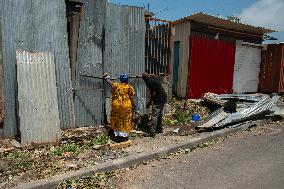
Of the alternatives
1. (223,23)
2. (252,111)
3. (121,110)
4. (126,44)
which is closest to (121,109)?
(121,110)

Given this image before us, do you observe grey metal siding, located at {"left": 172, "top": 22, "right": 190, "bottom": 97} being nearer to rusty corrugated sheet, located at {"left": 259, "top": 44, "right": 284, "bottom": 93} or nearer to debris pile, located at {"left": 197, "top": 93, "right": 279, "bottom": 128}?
debris pile, located at {"left": 197, "top": 93, "right": 279, "bottom": 128}

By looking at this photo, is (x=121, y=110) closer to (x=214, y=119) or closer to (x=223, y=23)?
(x=214, y=119)

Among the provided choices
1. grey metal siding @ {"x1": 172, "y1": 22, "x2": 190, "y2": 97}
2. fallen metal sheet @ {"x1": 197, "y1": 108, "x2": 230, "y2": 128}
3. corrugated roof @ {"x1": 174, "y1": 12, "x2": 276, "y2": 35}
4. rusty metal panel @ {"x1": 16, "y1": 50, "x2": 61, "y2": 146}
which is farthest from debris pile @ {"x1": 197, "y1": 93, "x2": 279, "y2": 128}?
rusty metal panel @ {"x1": 16, "y1": 50, "x2": 61, "y2": 146}

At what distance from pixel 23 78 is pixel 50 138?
1362mm

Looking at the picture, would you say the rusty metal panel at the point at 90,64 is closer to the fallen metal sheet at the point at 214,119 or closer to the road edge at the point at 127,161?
the road edge at the point at 127,161

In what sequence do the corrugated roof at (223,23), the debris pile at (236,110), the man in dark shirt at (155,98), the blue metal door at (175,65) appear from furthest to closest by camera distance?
the blue metal door at (175,65)
the corrugated roof at (223,23)
the debris pile at (236,110)
the man in dark shirt at (155,98)

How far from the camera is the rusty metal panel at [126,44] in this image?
27.2 feet

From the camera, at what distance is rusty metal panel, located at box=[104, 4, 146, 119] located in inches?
327

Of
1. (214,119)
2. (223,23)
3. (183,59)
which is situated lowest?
(214,119)

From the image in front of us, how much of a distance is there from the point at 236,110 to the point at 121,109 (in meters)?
4.16

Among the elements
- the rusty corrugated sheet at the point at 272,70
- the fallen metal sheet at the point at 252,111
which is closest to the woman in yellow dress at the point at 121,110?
the fallen metal sheet at the point at 252,111

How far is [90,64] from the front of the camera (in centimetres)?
799

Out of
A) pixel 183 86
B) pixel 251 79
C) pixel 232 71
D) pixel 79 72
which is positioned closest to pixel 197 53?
pixel 183 86

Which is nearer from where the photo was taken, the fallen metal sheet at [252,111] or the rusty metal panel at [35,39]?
the rusty metal panel at [35,39]
